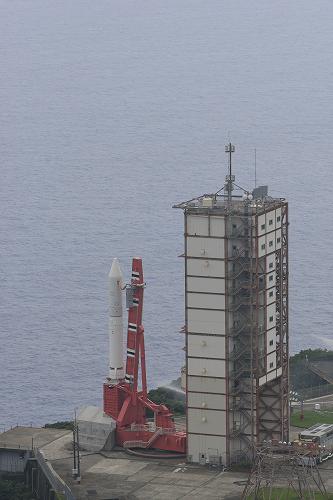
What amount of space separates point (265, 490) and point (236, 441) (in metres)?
8.65

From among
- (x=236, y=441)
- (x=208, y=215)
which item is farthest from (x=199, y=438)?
(x=208, y=215)

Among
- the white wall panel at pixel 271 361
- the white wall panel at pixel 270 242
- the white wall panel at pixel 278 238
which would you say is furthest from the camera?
the white wall panel at pixel 278 238

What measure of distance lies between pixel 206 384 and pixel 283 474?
10575 mm

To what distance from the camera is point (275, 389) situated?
191 m

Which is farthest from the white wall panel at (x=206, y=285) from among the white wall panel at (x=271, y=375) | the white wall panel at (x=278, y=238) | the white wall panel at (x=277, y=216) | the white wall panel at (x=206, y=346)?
the white wall panel at (x=271, y=375)

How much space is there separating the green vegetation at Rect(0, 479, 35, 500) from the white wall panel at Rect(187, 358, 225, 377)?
1590 centimetres

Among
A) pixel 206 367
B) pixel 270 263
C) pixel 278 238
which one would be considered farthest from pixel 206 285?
pixel 278 238

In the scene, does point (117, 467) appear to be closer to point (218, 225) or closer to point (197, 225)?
point (197, 225)

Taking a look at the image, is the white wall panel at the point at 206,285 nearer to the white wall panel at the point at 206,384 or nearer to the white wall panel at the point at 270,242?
the white wall panel at the point at 270,242

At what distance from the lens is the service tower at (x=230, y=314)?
18688 cm

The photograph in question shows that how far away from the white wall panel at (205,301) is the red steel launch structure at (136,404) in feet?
22.9

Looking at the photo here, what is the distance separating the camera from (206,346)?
617 ft

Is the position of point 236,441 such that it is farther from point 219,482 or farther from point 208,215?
point 208,215

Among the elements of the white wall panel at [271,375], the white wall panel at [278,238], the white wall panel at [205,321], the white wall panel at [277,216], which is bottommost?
the white wall panel at [271,375]
